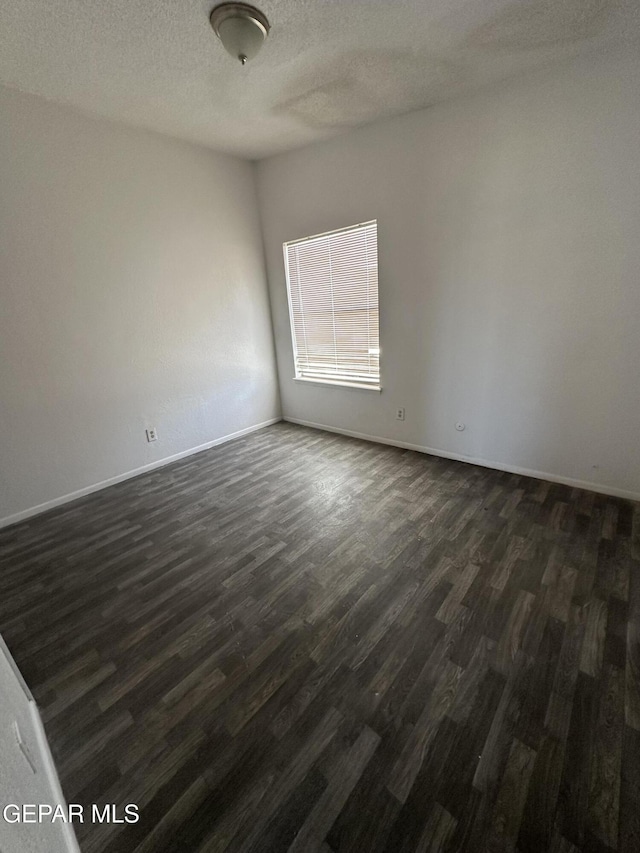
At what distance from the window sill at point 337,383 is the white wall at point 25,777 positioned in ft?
10.4

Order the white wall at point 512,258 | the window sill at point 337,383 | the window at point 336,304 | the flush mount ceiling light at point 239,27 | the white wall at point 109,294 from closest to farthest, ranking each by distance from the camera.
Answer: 1. the flush mount ceiling light at point 239,27
2. the white wall at point 512,258
3. the white wall at point 109,294
4. the window at point 336,304
5. the window sill at point 337,383

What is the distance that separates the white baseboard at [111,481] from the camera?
271cm

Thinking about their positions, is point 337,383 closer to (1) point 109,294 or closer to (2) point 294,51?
(1) point 109,294

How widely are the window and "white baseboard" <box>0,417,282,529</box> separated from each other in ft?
4.08

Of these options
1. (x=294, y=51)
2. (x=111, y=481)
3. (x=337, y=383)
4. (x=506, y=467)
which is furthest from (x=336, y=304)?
(x=111, y=481)

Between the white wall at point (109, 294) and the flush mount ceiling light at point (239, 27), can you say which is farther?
the white wall at point (109, 294)

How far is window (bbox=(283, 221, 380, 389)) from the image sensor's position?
3.37 m

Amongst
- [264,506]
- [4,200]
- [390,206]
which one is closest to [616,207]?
[390,206]

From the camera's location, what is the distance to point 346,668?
1.45 m

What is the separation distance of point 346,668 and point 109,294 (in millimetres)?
3226

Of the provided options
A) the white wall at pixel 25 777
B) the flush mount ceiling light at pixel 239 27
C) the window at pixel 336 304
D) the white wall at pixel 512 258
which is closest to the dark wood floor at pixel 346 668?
the white wall at pixel 25 777

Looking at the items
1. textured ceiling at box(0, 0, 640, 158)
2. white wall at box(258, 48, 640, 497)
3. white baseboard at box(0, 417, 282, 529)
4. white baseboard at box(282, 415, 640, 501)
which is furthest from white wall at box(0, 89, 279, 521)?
white baseboard at box(282, 415, 640, 501)

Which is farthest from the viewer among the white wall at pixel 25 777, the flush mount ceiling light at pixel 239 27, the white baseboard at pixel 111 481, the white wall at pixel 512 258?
the white baseboard at pixel 111 481

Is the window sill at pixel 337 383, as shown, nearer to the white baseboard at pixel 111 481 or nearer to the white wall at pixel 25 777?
the white baseboard at pixel 111 481
